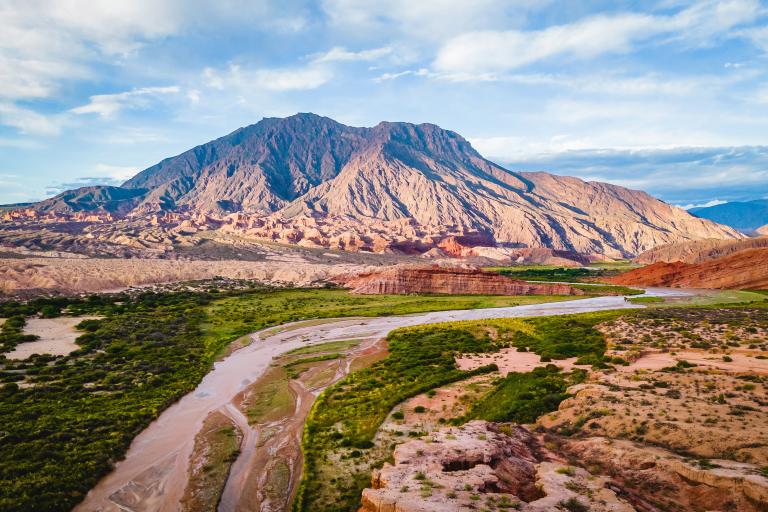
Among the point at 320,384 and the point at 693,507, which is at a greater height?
the point at 693,507

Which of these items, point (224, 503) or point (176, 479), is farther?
point (176, 479)

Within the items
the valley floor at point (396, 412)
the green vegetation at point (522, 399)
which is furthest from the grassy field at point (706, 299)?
the green vegetation at point (522, 399)

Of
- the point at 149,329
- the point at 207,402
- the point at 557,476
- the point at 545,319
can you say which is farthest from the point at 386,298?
the point at 557,476

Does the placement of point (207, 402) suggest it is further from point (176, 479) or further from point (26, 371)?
point (26, 371)

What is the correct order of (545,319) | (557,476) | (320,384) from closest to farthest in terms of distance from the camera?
(557,476)
(320,384)
(545,319)

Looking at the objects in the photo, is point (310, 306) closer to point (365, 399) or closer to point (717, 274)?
point (365, 399)

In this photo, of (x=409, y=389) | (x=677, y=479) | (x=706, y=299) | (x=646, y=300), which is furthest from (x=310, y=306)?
(x=677, y=479)
